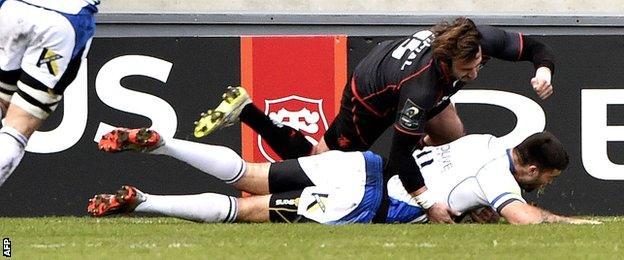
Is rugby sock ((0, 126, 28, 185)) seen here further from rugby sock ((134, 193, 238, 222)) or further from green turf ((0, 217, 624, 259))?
rugby sock ((134, 193, 238, 222))

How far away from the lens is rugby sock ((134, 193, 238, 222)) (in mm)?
9312

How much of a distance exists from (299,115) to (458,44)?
8.22 feet

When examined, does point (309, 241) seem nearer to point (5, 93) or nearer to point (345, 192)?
point (345, 192)

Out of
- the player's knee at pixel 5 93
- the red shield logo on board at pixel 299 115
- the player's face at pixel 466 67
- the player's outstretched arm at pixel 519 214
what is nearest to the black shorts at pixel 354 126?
the player's face at pixel 466 67

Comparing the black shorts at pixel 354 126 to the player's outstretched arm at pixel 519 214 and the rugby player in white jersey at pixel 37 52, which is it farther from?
the rugby player in white jersey at pixel 37 52

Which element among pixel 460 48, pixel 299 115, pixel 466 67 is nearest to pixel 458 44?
pixel 460 48

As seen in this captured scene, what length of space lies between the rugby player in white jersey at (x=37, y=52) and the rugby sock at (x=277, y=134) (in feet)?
5.44

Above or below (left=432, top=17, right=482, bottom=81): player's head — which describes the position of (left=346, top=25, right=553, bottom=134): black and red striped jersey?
below

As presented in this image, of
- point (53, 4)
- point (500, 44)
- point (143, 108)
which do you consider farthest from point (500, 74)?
point (53, 4)

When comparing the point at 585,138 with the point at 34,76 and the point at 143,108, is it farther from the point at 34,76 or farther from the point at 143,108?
the point at 34,76

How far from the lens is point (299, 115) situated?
11.7m

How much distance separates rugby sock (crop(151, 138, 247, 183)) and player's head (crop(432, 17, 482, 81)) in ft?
4.37

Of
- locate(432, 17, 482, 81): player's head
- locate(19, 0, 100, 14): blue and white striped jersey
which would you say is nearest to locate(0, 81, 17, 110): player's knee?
locate(19, 0, 100, 14): blue and white striped jersey

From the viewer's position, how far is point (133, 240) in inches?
328
